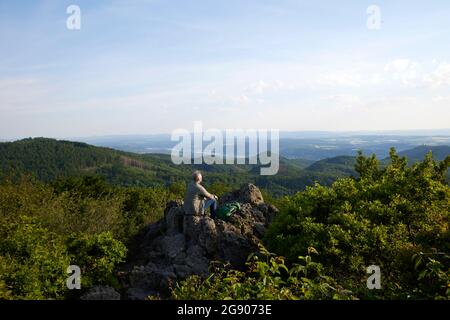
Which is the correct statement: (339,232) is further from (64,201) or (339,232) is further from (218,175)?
(218,175)

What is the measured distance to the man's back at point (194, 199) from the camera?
48.2ft

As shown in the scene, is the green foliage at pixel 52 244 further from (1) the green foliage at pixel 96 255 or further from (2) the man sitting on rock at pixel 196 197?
(2) the man sitting on rock at pixel 196 197

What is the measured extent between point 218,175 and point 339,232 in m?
152

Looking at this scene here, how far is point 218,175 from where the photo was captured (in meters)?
164

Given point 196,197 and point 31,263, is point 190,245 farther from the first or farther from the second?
point 31,263

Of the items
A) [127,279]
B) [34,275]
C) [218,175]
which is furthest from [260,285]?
[218,175]

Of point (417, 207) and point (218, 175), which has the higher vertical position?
point (417, 207)

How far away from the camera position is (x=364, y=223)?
1209cm

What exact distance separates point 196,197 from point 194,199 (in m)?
0.10

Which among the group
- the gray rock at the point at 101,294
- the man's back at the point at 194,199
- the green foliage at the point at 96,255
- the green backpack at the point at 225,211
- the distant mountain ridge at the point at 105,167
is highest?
the man's back at the point at 194,199

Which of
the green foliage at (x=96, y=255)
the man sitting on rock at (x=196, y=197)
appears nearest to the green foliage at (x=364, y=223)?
the man sitting on rock at (x=196, y=197)

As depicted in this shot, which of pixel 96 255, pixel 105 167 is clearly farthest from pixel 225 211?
pixel 105 167

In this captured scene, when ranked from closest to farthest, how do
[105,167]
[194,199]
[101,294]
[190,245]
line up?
[101,294] → [190,245] → [194,199] → [105,167]
